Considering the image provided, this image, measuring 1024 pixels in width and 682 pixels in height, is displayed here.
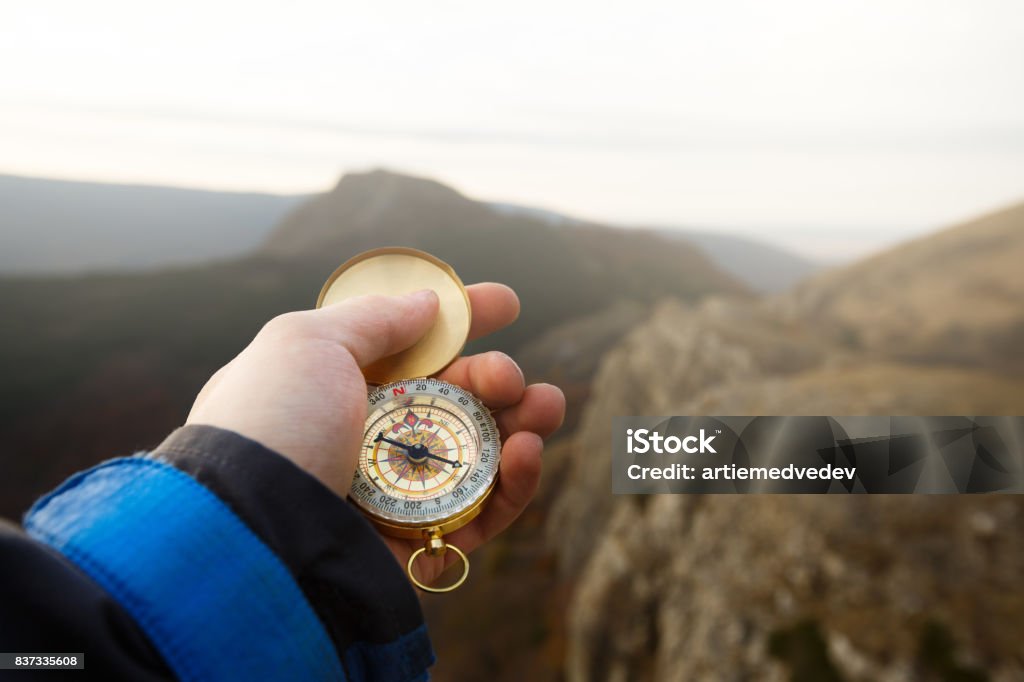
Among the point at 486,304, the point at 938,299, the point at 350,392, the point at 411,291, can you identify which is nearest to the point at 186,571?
the point at 350,392

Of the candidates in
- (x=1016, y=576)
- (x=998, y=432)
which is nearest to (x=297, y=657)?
(x=1016, y=576)

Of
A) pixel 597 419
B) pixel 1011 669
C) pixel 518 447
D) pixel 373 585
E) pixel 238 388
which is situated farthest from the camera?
pixel 597 419

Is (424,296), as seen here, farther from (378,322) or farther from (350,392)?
(350,392)

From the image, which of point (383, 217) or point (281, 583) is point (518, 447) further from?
point (383, 217)

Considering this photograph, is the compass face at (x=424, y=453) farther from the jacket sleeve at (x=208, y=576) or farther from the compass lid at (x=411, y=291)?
the jacket sleeve at (x=208, y=576)

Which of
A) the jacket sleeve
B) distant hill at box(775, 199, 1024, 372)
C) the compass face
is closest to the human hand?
the compass face
